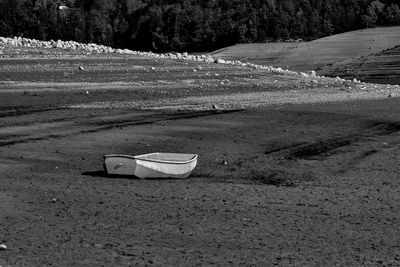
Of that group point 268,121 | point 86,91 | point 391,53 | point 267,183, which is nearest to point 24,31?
point 391,53

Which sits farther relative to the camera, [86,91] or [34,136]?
[86,91]

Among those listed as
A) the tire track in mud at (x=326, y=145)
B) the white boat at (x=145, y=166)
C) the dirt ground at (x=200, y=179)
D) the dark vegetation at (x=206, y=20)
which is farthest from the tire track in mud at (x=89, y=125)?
the dark vegetation at (x=206, y=20)

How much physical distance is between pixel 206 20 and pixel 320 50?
18.3 metres

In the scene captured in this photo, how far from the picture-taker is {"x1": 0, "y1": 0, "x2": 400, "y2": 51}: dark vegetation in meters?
77.4

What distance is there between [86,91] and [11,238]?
14464 millimetres

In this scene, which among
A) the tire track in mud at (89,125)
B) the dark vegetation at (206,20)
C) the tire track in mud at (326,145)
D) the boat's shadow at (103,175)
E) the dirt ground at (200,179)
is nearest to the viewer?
the dirt ground at (200,179)

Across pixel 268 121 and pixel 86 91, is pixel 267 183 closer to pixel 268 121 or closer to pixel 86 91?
pixel 268 121

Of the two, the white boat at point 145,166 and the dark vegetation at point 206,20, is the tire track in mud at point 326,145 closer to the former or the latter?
the white boat at point 145,166

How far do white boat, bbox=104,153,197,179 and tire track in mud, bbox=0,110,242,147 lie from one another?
3179 millimetres

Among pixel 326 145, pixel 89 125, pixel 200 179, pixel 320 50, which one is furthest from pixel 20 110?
pixel 320 50

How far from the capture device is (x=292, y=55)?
65.1 m

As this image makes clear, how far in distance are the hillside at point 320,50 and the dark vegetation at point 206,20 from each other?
5334mm

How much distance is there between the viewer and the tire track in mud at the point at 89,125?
15.6m

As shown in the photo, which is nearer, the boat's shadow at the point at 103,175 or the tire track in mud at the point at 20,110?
the boat's shadow at the point at 103,175
